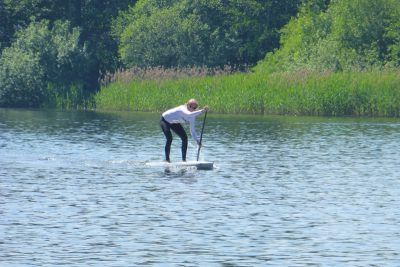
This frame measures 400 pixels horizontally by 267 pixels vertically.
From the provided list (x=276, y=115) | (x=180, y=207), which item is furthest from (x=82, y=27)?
(x=180, y=207)

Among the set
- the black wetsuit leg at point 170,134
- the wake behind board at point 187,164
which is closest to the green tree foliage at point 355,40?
the black wetsuit leg at point 170,134

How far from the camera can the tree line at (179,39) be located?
228 feet

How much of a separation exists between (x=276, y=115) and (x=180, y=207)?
117 feet

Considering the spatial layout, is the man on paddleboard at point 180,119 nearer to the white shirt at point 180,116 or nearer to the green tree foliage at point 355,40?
the white shirt at point 180,116

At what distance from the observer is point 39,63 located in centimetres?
7488

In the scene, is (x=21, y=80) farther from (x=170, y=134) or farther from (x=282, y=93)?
→ (x=170, y=134)

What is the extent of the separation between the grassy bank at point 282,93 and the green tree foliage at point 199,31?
6605 millimetres

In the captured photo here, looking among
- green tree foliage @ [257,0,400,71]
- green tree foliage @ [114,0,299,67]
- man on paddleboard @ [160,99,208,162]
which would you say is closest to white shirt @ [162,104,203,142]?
man on paddleboard @ [160,99,208,162]

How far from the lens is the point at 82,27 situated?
83000 mm

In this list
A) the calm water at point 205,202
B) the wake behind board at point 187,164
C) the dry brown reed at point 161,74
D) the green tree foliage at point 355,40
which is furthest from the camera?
the dry brown reed at point 161,74

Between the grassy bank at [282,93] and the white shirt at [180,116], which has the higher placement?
the white shirt at [180,116]

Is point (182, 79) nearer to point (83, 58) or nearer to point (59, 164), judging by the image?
point (83, 58)

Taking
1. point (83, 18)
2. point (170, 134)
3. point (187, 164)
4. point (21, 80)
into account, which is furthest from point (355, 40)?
point (187, 164)

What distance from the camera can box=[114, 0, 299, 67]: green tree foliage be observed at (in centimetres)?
7462
